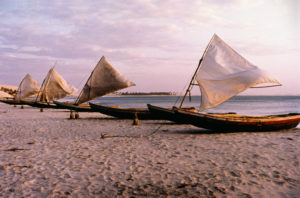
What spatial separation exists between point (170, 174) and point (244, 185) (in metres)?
1.71

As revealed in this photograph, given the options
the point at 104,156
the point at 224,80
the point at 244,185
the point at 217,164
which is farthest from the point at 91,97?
the point at 244,185

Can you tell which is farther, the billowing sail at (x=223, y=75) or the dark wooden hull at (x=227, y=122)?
the billowing sail at (x=223, y=75)

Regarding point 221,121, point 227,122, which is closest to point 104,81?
point 221,121

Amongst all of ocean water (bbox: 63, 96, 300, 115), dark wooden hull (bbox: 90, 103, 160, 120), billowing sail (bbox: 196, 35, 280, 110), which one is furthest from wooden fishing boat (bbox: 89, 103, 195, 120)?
billowing sail (bbox: 196, 35, 280, 110)

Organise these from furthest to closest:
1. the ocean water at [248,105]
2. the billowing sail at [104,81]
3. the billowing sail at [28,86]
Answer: the billowing sail at [28,86] < the ocean water at [248,105] < the billowing sail at [104,81]

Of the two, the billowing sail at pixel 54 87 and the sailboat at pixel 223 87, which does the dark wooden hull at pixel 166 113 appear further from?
the billowing sail at pixel 54 87

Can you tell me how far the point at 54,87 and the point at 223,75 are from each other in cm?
2685

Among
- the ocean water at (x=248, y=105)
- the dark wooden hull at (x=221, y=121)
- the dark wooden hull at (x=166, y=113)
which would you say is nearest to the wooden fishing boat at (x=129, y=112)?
the ocean water at (x=248, y=105)

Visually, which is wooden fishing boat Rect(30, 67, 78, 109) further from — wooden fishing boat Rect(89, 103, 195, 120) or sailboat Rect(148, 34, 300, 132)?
sailboat Rect(148, 34, 300, 132)

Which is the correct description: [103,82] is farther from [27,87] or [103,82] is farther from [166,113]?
[27,87]

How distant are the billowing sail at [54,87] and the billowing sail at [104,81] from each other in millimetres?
14520

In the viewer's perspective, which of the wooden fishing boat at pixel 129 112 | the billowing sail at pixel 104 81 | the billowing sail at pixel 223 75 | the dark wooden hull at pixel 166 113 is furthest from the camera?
the billowing sail at pixel 104 81

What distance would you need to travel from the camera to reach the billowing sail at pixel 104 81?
21.1m

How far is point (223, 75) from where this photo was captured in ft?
42.5
